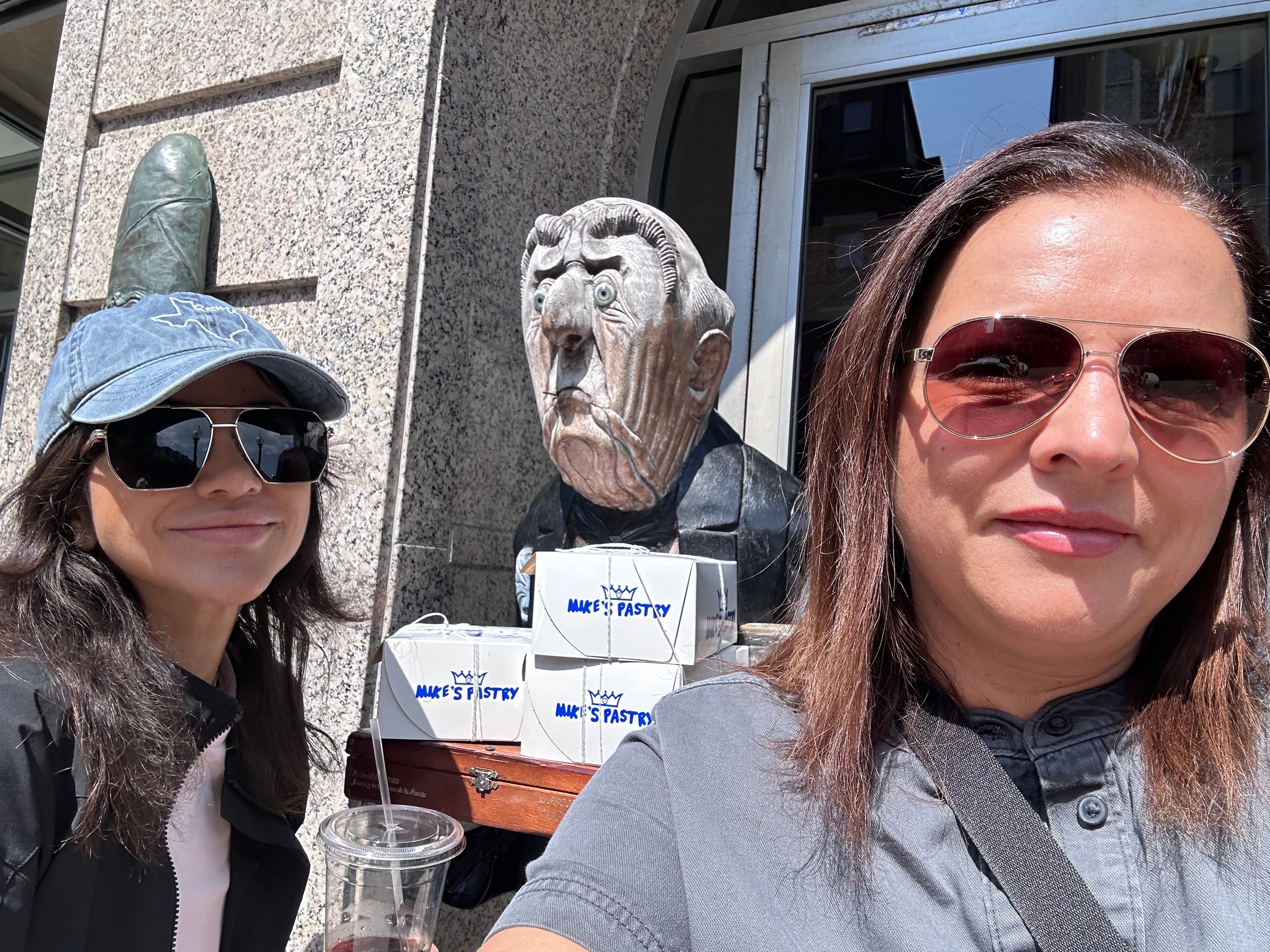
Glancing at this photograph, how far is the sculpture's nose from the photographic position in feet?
6.76

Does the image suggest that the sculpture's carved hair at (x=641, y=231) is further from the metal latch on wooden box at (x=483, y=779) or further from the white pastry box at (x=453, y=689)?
the metal latch on wooden box at (x=483, y=779)

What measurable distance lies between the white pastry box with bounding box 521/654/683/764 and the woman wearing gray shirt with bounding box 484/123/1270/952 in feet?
2.12

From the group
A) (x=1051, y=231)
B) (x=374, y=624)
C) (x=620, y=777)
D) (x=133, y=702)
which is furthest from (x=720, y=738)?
(x=374, y=624)

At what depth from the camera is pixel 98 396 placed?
1433 millimetres

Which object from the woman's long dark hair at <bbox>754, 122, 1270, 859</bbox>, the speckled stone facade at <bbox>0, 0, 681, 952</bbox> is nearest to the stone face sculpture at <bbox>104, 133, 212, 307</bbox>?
the speckled stone facade at <bbox>0, 0, 681, 952</bbox>

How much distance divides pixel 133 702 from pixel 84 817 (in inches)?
6.7

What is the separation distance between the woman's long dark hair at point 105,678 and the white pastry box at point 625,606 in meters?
0.56

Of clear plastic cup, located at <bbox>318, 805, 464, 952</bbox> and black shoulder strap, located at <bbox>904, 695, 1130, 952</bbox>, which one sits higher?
black shoulder strap, located at <bbox>904, 695, 1130, 952</bbox>

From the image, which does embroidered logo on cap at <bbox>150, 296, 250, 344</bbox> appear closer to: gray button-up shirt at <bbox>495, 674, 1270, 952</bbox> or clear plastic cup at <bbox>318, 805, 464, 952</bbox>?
clear plastic cup at <bbox>318, 805, 464, 952</bbox>

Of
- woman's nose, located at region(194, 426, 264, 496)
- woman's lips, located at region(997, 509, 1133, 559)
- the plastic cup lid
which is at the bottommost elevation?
the plastic cup lid

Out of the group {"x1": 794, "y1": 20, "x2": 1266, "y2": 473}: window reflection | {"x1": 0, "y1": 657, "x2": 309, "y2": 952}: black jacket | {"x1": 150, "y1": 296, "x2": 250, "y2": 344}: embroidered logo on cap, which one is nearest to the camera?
{"x1": 0, "y1": 657, "x2": 309, "y2": 952}: black jacket

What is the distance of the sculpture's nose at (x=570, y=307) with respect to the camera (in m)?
2.06

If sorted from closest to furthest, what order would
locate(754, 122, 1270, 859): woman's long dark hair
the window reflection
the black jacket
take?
locate(754, 122, 1270, 859): woman's long dark hair < the black jacket < the window reflection

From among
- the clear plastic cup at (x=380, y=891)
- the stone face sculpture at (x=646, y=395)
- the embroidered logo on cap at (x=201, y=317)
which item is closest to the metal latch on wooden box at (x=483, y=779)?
the clear plastic cup at (x=380, y=891)
